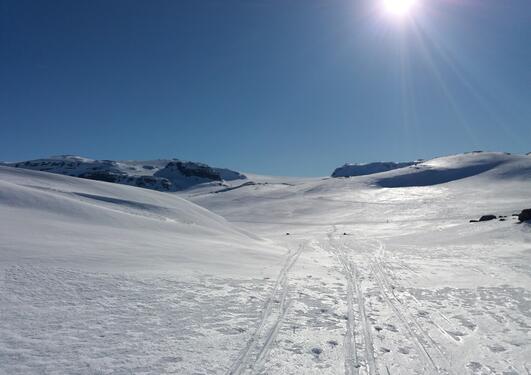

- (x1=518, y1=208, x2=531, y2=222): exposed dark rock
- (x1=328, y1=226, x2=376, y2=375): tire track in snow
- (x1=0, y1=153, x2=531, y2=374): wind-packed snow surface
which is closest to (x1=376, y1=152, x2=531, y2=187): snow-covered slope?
(x1=518, y1=208, x2=531, y2=222): exposed dark rock

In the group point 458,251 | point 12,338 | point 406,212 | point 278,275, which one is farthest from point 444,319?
point 406,212

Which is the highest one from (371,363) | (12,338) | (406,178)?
(406,178)

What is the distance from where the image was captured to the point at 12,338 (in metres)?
5.61

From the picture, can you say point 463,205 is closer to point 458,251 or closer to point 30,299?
point 458,251

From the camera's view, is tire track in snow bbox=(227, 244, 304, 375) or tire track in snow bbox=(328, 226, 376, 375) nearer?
tire track in snow bbox=(227, 244, 304, 375)

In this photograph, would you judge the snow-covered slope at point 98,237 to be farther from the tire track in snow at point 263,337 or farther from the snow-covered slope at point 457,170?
the snow-covered slope at point 457,170

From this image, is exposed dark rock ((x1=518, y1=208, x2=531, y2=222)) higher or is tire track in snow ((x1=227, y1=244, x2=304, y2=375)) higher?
exposed dark rock ((x1=518, y1=208, x2=531, y2=222))

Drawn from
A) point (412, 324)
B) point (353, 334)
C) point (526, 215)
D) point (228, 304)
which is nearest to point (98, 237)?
point (228, 304)

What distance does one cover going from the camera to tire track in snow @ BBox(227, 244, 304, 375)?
571 centimetres

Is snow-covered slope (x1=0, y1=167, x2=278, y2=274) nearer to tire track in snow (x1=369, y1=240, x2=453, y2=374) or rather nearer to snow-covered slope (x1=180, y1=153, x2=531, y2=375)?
snow-covered slope (x1=180, y1=153, x2=531, y2=375)

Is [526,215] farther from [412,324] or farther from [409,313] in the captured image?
[412,324]

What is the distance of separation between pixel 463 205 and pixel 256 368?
66236mm

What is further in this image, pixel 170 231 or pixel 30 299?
pixel 170 231

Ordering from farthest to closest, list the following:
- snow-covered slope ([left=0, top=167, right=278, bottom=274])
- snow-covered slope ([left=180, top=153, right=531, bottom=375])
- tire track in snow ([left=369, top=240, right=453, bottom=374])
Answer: snow-covered slope ([left=0, top=167, right=278, bottom=274]), tire track in snow ([left=369, top=240, right=453, bottom=374]), snow-covered slope ([left=180, top=153, right=531, bottom=375])
